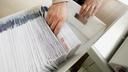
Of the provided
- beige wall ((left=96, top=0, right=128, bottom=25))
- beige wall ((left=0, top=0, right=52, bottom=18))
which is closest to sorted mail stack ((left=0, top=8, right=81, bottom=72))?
beige wall ((left=96, top=0, right=128, bottom=25))

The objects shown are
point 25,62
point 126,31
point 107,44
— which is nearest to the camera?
point 25,62

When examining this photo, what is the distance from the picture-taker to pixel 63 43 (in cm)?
50

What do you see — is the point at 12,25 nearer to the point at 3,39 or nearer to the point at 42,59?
the point at 3,39

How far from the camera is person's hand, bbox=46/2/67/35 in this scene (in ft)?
1.71

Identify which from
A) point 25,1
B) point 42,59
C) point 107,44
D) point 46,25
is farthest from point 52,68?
point 25,1

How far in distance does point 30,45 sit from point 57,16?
131mm

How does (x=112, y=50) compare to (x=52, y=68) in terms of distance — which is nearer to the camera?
(x=52, y=68)

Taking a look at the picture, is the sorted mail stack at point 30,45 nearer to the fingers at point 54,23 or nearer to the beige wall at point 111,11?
the fingers at point 54,23

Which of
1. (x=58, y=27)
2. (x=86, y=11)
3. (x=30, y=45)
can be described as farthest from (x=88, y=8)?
(x=30, y=45)

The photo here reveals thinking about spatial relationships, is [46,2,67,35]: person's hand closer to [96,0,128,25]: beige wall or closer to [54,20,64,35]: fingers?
[54,20,64,35]: fingers

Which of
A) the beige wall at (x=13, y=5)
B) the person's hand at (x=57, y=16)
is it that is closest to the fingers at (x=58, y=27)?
the person's hand at (x=57, y=16)

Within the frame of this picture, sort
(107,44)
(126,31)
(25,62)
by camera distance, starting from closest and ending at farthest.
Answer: (25,62), (107,44), (126,31)

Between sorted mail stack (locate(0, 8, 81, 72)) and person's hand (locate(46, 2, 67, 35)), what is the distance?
2 cm

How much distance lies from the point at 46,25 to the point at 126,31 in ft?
1.81
